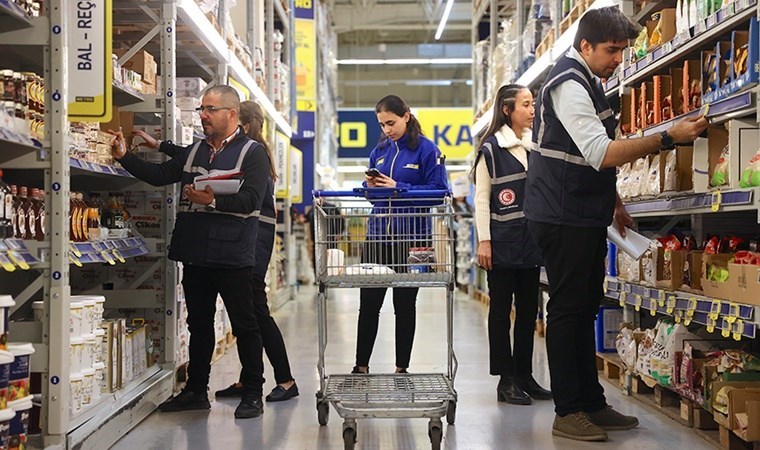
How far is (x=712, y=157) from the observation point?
12.2 feet

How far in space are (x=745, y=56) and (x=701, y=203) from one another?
0.62m

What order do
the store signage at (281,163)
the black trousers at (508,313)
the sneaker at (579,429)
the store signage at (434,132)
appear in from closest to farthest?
the sneaker at (579,429) < the black trousers at (508,313) < the store signage at (281,163) < the store signage at (434,132)

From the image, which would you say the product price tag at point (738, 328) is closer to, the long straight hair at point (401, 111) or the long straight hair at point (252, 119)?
the long straight hair at point (401, 111)

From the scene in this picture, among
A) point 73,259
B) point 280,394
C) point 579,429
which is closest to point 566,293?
point 579,429

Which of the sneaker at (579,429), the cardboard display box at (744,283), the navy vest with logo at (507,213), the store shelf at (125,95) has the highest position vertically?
the store shelf at (125,95)

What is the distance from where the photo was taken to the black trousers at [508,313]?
4.51m

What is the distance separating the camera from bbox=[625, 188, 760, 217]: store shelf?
128 inches

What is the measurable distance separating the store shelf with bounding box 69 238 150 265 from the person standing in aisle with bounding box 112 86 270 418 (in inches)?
8.9

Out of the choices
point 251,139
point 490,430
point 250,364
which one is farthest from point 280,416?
point 251,139

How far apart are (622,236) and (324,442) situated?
1550 mm

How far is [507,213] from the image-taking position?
4.47 m

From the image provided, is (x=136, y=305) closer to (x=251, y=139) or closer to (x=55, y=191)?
(x=251, y=139)

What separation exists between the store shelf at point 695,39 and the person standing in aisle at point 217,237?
1.94m

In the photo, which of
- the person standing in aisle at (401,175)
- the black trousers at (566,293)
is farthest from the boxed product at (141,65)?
the black trousers at (566,293)
